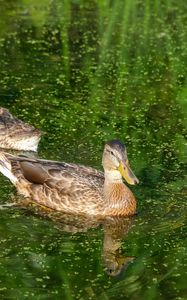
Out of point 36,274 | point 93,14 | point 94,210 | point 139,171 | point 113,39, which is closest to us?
point 36,274

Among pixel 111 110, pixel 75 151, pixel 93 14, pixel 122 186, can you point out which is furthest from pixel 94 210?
pixel 93 14

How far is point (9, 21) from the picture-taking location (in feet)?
52.7

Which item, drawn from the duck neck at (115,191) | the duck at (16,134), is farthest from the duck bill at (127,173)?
the duck at (16,134)

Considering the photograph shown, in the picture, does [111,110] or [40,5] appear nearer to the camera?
[111,110]

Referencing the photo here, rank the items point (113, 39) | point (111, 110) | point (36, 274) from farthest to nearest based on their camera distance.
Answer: point (113, 39)
point (111, 110)
point (36, 274)

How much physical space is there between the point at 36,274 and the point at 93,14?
29.6 feet

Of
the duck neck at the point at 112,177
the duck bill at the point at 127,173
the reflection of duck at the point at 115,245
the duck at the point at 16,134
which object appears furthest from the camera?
the duck at the point at 16,134

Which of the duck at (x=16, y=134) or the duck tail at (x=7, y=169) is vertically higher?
the duck tail at (x=7, y=169)

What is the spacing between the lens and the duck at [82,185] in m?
9.80

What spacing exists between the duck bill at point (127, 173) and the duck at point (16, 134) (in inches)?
58.1

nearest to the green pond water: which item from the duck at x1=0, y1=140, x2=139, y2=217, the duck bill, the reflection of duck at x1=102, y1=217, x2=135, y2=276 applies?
the reflection of duck at x1=102, y1=217, x2=135, y2=276

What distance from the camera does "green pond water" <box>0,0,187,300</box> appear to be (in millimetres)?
8234

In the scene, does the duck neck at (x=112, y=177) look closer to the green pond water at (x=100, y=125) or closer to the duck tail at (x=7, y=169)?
the green pond water at (x=100, y=125)

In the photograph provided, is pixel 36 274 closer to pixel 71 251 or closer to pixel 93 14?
pixel 71 251
